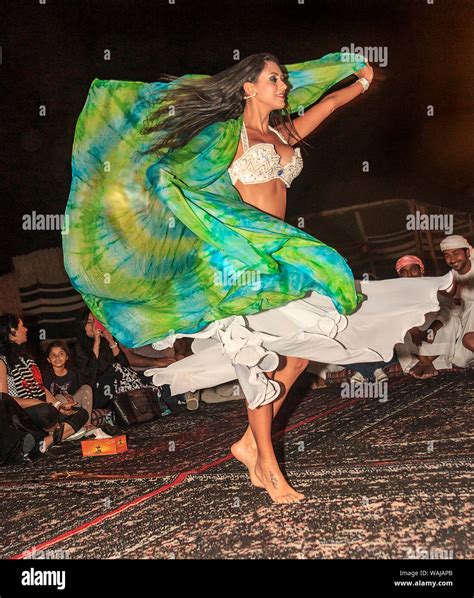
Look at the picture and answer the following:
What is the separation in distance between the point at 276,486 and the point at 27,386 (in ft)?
7.75

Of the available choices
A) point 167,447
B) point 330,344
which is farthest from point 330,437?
point 330,344

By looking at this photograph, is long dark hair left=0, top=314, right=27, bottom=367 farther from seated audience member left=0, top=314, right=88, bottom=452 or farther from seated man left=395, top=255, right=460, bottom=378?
seated man left=395, top=255, right=460, bottom=378

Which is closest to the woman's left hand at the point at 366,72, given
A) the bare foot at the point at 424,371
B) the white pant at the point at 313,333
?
the white pant at the point at 313,333

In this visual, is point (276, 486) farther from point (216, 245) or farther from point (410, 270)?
point (410, 270)

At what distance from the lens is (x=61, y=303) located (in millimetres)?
7625

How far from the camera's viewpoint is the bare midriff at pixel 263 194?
3447mm

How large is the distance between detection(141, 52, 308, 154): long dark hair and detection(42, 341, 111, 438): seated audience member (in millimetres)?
2410

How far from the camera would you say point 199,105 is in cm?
348

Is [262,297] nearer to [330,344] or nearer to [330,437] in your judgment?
[330,344]

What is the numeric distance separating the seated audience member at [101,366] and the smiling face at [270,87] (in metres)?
2.75

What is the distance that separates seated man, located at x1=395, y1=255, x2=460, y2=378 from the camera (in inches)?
255

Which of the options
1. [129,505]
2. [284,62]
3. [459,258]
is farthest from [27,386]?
[284,62]

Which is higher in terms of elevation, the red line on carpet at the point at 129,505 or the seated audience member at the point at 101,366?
the seated audience member at the point at 101,366

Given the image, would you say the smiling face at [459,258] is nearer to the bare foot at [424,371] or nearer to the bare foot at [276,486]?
the bare foot at [424,371]
